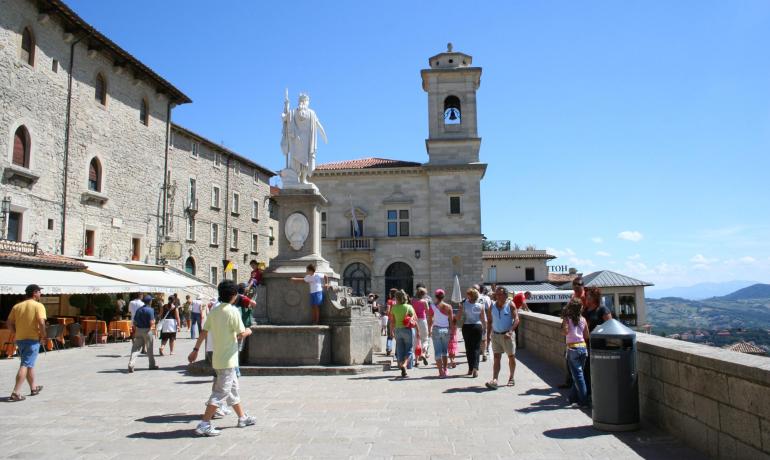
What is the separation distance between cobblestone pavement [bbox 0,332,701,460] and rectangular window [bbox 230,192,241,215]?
2899cm

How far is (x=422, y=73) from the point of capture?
40.0m

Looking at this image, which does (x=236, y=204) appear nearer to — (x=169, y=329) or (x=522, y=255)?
(x=169, y=329)

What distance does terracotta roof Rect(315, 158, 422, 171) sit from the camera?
4084 centimetres

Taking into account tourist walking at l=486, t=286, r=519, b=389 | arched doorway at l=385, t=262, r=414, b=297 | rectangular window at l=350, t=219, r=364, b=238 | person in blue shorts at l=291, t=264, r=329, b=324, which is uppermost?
rectangular window at l=350, t=219, r=364, b=238

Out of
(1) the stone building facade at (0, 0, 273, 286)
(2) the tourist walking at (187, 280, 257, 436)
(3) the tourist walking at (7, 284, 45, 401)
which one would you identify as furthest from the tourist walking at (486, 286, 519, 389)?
(1) the stone building facade at (0, 0, 273, 286)

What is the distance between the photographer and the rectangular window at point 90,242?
23.3 meters

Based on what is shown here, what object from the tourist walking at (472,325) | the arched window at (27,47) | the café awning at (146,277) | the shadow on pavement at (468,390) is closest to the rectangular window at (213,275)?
the café awning at (146,277)

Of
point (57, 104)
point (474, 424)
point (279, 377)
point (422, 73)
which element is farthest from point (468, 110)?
point (474, 424)

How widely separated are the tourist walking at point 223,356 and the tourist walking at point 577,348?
452 cm

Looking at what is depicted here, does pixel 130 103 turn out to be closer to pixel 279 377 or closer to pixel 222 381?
pixel 279 377

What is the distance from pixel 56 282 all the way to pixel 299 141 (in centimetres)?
914

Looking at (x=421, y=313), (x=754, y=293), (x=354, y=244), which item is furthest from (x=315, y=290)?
(x=754, y=293)

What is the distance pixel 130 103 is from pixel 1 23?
8.28m

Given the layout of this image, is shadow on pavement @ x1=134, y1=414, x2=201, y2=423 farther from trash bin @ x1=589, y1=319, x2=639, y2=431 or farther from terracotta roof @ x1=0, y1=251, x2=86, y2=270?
terracotta roof @ x1=0, y1=251, x2=86, y2=270
